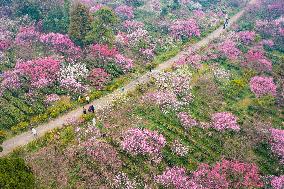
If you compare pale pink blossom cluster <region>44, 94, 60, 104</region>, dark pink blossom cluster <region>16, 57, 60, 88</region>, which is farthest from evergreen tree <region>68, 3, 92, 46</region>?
pale pink blossom cluster <region>44, 94, 60, 104</region>

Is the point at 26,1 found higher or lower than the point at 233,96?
higher

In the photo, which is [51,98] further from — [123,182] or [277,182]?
[277,182]

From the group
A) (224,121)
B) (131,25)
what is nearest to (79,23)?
(131,25)

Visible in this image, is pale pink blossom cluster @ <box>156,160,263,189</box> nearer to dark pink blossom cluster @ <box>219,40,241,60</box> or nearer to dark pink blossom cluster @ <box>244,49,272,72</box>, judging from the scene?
dark pink blossom cluster @ <box>244,49,272,72</box>

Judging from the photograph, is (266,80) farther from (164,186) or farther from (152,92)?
(164,186)

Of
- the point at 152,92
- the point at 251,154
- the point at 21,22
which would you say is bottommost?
the point at 251,154

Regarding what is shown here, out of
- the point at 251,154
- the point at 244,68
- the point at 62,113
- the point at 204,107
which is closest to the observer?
the point at 251,154

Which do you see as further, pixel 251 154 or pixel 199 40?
pixel 199 40

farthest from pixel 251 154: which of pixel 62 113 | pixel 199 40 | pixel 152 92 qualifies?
pixel 199 40
